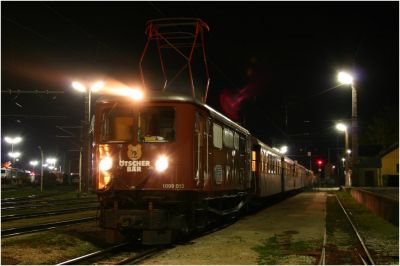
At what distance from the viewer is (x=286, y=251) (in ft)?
37.1

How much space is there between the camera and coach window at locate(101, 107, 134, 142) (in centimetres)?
1194

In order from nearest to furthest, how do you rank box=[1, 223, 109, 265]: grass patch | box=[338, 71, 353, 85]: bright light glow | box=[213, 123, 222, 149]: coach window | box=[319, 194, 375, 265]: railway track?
box=[1, 223, 109, 265]: grass patch, box=[319, 194, 375, 265]: railway track, box=[213, 123, 222, 149]: coach window, box=[338, 71, 353, 85]: bright light glow

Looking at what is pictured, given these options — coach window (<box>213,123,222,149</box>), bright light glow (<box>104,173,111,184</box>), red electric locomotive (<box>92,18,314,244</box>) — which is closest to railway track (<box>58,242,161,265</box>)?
red electric locomotive (<box>92,18,314,244</box>)

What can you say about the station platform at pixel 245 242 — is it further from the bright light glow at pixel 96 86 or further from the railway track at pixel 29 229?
the bright light glow at pixel 96 86

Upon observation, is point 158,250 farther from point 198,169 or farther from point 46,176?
point 46,176

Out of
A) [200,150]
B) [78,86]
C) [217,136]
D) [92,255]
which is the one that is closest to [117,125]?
[200,150]

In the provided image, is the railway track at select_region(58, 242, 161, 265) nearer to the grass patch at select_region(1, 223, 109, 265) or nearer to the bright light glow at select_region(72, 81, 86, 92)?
the grass patch at select_region(1, 223, 109, 265)

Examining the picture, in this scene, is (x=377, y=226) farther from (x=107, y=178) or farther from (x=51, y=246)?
(x=51, y=246)

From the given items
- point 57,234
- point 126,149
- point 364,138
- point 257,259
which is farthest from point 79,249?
point 364,138

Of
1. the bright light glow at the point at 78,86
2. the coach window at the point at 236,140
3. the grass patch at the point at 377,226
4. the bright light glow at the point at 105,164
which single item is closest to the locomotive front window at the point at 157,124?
the bright light glow at the point at 105,164

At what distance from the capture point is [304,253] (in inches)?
437

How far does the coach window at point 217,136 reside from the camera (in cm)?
1332

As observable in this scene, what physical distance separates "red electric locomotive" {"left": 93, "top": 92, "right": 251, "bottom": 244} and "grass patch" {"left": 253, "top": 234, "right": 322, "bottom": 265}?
1792 mm

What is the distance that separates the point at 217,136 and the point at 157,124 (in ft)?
7.31
